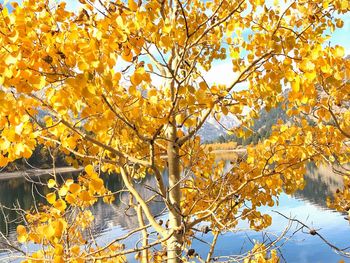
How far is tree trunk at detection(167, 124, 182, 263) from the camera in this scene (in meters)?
3.66

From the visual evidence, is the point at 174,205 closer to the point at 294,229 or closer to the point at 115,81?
the point at 115,81

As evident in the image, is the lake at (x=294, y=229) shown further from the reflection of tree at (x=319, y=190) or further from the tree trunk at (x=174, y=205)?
the tree trunk at (x=174, y=205)

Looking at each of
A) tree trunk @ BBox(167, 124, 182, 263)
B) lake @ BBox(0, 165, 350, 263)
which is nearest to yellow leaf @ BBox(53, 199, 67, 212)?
tree trunk @ BBox(167, 124, 182, 263)

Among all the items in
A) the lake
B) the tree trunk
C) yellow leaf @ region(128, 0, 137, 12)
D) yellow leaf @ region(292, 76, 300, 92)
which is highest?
yellow leaf @ region(128, 0, 137, 12)

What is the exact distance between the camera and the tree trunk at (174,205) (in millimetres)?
→ 3662

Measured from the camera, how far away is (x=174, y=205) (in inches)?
155

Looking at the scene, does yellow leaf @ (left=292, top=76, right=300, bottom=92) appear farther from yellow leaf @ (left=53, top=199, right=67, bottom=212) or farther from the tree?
yellow leaf @ (left=53, top=199, right=67, bottom=212)

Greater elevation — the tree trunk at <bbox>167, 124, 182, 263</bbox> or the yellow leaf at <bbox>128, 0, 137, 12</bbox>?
the yellow leaf at <bbox>128, 0, 137, 12</bbox>

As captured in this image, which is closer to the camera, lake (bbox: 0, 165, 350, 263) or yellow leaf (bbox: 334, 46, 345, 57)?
yellow leaf (bbox: 334, 46, 345, 57)

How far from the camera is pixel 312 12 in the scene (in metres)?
3.86

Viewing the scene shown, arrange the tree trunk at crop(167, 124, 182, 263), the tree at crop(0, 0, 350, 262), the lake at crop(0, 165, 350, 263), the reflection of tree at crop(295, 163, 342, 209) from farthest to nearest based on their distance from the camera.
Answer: the reflection of tree at crop(295, 163, 342, 209) < the lake at crop(0, 165, 350, 263) < the tree trunk at crop(167, 124, 182, 263) < the tree at crop(0, 0, 350, 262)

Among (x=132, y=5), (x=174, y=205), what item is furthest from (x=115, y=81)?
(x=174, y=205)

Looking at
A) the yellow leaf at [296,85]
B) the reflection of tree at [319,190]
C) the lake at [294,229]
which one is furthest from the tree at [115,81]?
the reflection of tree at [319,190]

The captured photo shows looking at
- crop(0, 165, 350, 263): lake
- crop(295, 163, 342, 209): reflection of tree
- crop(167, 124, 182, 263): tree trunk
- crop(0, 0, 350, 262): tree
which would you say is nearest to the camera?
crop(0, 0, 350, 262): tree
